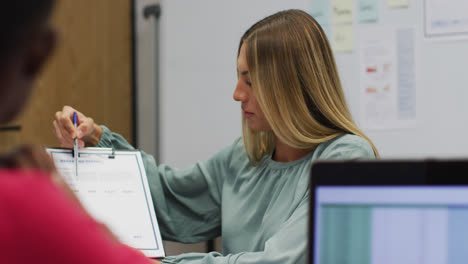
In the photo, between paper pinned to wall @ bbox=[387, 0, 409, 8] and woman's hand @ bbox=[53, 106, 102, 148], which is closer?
woman's hand @ bbox=[53, 106, 102, 148]

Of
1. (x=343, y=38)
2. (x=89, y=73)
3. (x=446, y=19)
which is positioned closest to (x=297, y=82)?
(x=343, y=38)

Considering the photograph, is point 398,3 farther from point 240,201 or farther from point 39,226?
point 39,226

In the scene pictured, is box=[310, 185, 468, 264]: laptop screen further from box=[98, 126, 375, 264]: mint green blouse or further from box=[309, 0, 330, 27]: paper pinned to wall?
box=[309, 0, 330, 27]: paper pinned to wall

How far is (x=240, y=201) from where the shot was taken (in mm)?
1121

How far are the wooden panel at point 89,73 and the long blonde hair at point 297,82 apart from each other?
88cm

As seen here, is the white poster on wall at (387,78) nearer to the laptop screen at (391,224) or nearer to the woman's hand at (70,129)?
the woman's hand at (70,129)

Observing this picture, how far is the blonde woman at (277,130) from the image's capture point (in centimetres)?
102

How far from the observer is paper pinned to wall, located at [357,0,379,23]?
5.08 feet

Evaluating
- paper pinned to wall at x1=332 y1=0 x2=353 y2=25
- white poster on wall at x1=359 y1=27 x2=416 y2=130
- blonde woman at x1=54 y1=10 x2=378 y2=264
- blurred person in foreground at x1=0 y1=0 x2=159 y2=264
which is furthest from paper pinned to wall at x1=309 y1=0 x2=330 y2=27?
blurred person in foreground at x1=0 y1=0 x2=159 y2=264

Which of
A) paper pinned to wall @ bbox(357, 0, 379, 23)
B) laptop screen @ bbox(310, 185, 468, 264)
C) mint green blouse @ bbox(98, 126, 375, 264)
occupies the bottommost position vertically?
mint green blouse @ bbox(98, 126, 375, 264)

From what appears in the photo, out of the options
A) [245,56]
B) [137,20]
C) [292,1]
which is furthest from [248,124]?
[137,20]

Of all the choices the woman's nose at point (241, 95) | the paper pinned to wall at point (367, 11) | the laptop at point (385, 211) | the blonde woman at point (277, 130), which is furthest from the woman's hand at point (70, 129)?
the paper pinned to wall at point (367, 11)

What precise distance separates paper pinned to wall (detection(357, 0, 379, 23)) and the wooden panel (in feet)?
3.09

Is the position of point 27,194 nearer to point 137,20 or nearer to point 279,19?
point 279,19
